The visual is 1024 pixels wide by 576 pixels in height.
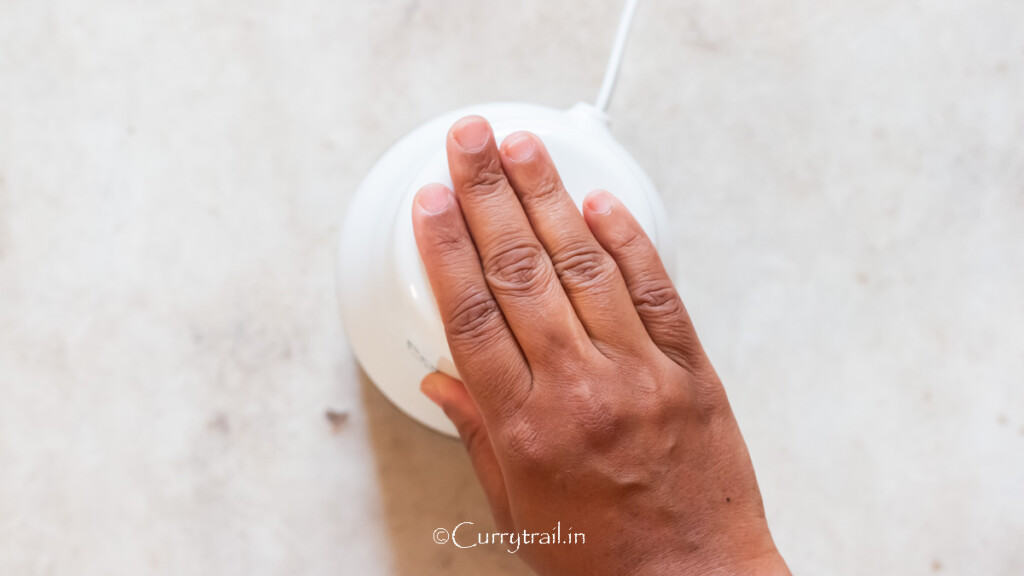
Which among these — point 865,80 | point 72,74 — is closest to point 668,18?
point 865,80

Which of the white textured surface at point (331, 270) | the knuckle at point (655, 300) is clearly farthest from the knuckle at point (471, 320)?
the white textured surface at point (331, 270)

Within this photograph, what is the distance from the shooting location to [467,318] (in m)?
0.48

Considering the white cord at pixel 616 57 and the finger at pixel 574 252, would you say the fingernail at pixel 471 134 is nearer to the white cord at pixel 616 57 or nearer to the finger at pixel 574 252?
the finger at pixel 574 252

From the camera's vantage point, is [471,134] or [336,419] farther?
[336,419]

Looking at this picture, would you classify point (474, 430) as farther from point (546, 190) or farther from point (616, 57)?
point (616, 57)

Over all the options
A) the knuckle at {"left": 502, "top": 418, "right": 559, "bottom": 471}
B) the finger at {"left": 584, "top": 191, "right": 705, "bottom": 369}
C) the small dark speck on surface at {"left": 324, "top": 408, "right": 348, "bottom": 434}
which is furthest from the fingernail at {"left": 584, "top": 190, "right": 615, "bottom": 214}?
the small dark speck on surface at {"left": 324, "top": 408, "right": 348, "bottom": 434}

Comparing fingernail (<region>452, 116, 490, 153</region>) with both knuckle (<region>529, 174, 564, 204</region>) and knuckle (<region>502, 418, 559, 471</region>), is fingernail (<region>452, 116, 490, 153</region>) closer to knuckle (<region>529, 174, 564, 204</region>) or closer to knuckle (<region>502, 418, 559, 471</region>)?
knuckle (<region>529, 174, 564, 204</region>)

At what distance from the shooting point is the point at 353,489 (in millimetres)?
675

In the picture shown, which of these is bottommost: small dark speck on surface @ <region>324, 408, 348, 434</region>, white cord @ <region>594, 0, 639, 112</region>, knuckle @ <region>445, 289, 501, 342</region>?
small dark speck on surface @ <region>324, 408, 348, 434</region>

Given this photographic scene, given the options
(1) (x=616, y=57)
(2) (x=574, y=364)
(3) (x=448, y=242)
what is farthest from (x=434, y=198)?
(1) (x=616, y=57)

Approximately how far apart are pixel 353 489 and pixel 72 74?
0.47 metres

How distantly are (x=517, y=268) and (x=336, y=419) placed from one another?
282 millimetres

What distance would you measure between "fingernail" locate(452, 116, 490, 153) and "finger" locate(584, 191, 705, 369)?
8 cm

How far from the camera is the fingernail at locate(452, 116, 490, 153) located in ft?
1.60
